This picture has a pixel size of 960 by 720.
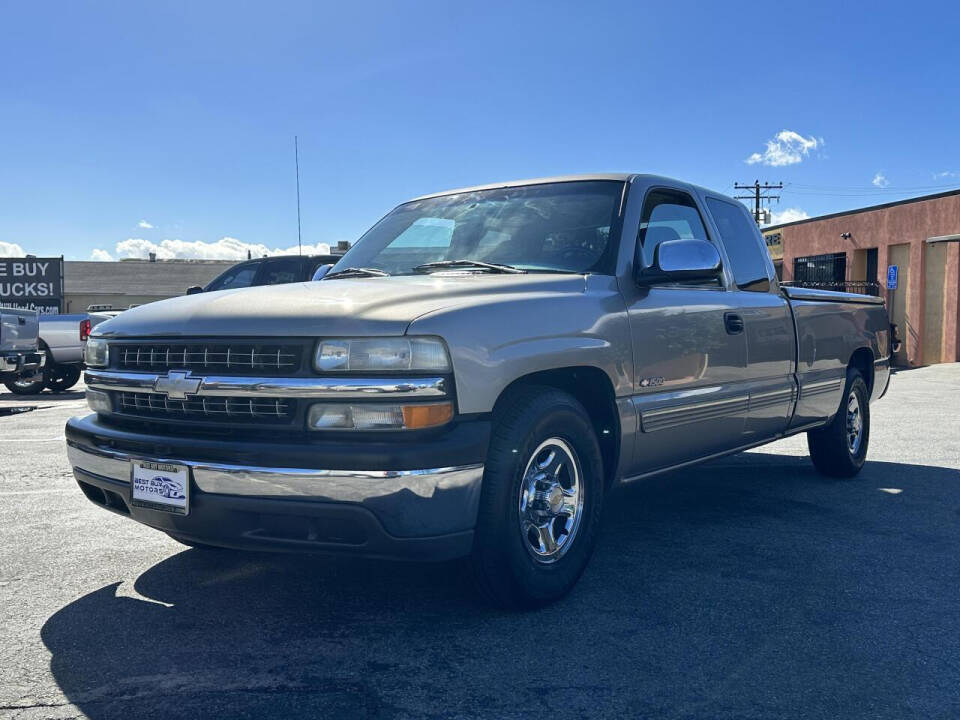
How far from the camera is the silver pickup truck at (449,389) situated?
126 inches

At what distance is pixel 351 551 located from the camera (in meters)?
3.26

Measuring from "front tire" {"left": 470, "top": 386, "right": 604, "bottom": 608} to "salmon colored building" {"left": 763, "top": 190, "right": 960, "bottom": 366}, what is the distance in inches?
849

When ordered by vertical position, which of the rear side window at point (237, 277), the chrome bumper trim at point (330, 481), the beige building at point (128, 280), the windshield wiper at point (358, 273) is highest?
the beige building at point (128, 280)

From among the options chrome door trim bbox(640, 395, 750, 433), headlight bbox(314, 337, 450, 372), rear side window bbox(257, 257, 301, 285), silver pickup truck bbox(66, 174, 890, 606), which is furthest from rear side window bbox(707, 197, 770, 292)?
rear side window bbox(257, 257, 301, 285)

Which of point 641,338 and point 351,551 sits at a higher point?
point 641,338

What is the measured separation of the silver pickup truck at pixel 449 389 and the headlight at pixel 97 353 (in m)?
0.01

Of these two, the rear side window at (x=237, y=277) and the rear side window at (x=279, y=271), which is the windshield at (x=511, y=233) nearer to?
the rear side window at (x=279, y=271)

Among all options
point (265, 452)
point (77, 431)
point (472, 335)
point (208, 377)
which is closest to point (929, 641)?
point (472, 335)

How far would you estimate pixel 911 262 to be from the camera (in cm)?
2670

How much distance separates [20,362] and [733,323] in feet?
34.5

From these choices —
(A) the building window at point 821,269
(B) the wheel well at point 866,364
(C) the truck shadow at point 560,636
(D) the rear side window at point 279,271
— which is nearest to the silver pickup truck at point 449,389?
(C) the truck shadow at point 560,636

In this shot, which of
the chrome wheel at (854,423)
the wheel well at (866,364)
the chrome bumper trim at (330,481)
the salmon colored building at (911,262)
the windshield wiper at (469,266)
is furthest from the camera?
the salmon colored building at (911,262)

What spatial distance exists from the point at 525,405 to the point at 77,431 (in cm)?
188

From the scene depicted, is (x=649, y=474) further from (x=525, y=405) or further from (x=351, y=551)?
(x=351, y=551)
